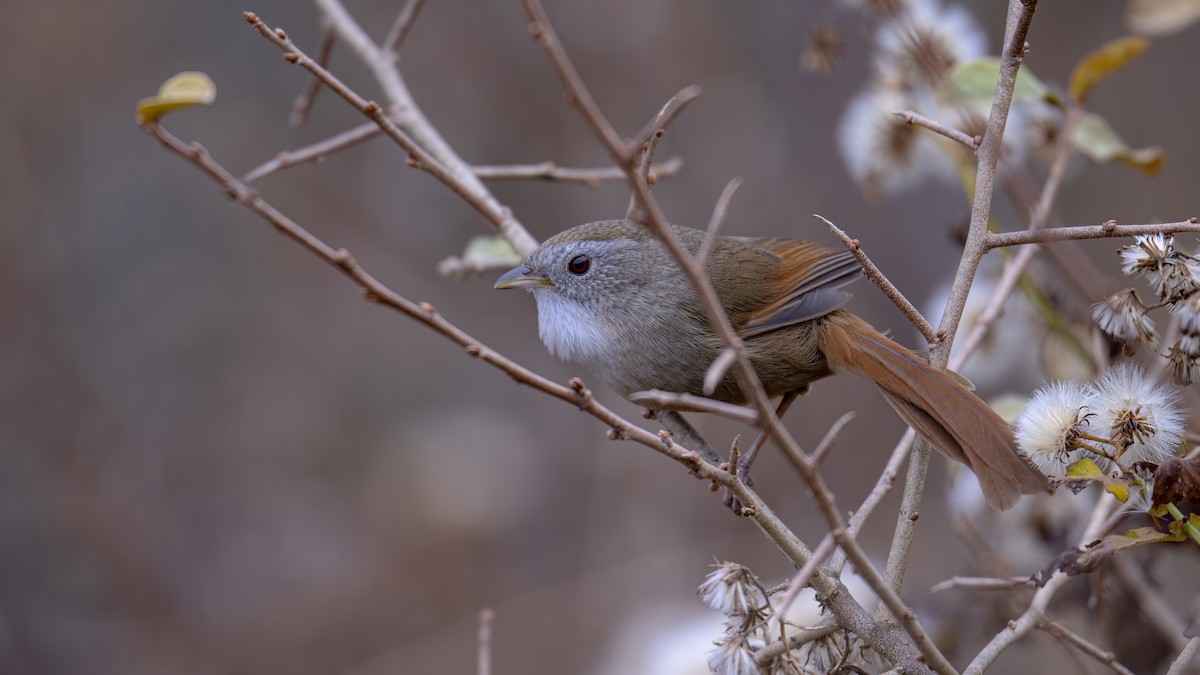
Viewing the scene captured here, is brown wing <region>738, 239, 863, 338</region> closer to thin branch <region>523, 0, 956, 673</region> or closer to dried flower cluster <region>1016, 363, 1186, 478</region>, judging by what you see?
dried flower cluster <region>1016, 363, 1186, 478</region>

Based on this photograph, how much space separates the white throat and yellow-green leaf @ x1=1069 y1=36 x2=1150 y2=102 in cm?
150

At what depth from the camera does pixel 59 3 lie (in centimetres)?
725

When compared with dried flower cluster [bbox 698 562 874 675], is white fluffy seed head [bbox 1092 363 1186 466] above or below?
above

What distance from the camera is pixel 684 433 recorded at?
119 inches

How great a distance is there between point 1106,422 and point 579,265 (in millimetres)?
1852

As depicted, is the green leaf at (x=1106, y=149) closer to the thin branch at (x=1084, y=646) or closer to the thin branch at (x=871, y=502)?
the thin branch at (x=871, y=502)

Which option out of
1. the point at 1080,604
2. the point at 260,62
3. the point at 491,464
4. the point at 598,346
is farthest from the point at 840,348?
the point at 260,62

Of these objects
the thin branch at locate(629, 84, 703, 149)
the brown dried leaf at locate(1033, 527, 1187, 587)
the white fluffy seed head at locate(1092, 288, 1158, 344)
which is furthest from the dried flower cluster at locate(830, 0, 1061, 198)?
the brown dried leaf at locate(1033, 527, 1187, 587)

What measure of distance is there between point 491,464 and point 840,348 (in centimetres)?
513

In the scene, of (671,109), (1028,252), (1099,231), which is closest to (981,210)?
(1099,231)

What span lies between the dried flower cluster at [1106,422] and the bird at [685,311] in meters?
0.83

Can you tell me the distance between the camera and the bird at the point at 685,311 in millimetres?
3076

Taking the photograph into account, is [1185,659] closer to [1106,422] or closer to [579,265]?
[1106,422]

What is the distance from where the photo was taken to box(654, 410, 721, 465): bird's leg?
2914 mm
